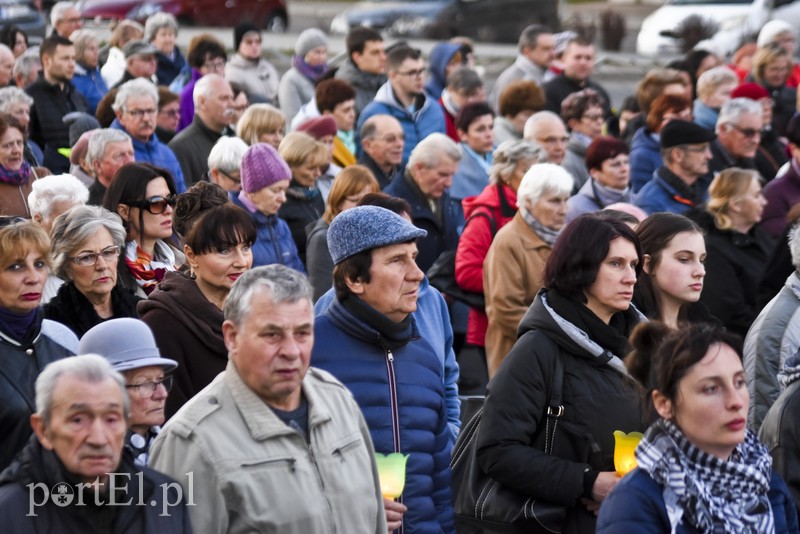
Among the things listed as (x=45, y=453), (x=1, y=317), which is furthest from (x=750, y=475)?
(x=1, y=317)

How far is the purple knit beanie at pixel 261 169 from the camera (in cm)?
855

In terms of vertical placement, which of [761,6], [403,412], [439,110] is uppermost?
[403,412]

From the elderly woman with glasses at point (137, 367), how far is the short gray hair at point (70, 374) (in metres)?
0.86

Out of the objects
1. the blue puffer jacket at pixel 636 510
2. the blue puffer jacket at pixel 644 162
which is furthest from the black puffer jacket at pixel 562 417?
the blue puffer jacket at pixel 644 162

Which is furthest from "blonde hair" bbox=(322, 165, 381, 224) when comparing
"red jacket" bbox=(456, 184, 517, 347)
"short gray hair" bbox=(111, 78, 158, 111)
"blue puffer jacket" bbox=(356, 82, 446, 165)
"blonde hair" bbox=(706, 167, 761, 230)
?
"blue puffer jacket" bbox=(356, 82, 446, 165)

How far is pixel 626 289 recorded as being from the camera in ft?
18.3

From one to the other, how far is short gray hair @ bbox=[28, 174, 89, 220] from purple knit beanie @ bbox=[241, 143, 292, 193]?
1.13m

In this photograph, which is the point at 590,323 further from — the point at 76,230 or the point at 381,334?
the point at 76,230

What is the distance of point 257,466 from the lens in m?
4.34

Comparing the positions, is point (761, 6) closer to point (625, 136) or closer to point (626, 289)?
point (625, 136)

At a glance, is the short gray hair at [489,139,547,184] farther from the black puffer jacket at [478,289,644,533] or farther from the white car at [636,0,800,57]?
the white car at [636,0,800,57]

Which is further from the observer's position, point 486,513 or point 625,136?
point 625,136

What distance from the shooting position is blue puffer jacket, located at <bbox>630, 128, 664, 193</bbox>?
1138 cm

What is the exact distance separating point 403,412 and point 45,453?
61.3 inches
